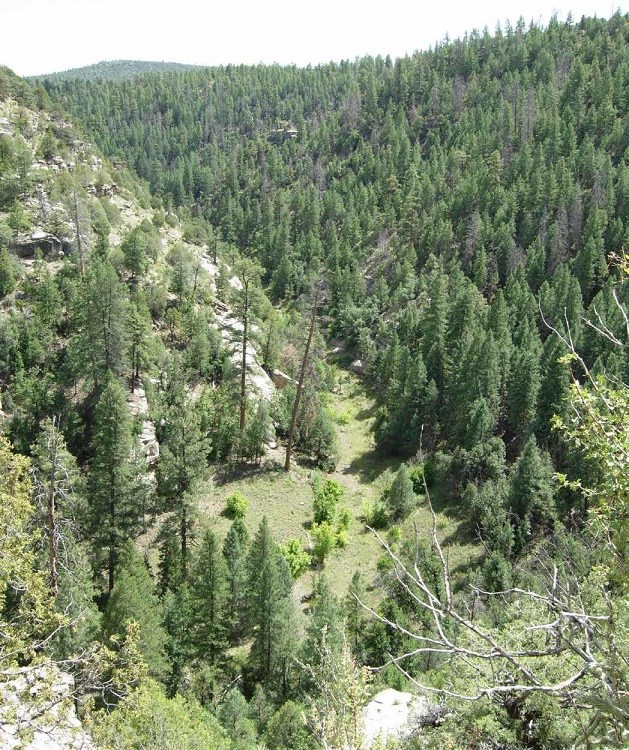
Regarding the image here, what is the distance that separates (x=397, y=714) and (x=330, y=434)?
26.3 metres

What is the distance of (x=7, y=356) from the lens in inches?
1478

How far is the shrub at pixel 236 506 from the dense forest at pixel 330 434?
253mm

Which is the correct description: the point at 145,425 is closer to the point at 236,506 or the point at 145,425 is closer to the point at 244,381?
the point at 244,381

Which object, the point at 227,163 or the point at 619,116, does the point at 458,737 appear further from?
the point at 227,163

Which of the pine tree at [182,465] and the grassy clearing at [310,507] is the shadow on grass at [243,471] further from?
the pine tree at [182,465]

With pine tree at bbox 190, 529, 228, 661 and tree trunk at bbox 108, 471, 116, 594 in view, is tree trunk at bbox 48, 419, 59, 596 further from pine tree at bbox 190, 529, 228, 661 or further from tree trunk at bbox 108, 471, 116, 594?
tree trunk at bbox 108, 471, 116, 594

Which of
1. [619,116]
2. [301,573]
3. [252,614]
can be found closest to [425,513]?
[301,573]

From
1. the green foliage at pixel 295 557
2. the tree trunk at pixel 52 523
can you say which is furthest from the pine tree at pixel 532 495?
the tree trunk at pixel 52 523

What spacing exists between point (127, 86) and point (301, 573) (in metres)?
209

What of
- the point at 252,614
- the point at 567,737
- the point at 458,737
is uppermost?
the point at 567,737

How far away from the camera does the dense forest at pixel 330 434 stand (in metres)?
8.70

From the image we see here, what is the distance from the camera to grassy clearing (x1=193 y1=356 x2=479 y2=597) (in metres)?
34.3

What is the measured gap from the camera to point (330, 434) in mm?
42125

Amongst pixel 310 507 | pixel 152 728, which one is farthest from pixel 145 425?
pixel 152 728
